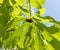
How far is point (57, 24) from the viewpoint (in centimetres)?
63

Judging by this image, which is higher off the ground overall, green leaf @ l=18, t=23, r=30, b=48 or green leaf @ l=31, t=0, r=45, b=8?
green leaf @ l=31, t=0, r=45, b=8

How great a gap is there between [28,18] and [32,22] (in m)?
0.02

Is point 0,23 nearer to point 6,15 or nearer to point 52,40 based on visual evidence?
point 6,15

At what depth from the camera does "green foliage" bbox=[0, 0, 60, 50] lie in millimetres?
642

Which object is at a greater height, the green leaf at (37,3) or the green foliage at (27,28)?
the green leaf at (37,3)

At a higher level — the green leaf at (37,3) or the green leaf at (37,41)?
the green leaf at (37,3)

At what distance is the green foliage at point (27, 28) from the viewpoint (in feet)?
2.10

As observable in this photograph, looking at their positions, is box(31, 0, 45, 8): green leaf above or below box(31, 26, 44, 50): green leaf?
above

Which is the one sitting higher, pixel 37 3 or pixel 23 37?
pixel 37 3

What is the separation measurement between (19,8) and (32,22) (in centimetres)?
6

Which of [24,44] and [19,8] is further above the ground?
[19,8]

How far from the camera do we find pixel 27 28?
690 millimetres

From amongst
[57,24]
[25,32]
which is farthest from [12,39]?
[57,24]

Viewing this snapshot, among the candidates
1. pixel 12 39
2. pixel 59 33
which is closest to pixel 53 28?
pixel 59 33
